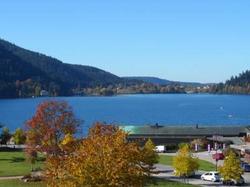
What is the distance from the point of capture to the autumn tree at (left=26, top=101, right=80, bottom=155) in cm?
5991

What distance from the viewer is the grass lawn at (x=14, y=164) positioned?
5916 cm

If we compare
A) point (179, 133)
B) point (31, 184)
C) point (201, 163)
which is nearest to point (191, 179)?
point (201, 163)

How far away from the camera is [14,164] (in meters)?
67.6

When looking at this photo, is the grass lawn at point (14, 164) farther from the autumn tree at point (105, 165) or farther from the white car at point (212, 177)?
the autumn tree at point (105, 165)

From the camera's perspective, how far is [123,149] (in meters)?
28.1

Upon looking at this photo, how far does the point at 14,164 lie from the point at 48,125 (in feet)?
32.2

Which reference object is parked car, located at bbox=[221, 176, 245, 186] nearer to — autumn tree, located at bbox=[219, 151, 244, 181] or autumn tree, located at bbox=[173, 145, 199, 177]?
autumn tree, located at bbox=[219, 151, 244, 181]

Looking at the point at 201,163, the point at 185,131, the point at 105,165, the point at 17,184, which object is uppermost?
the point at 105,165

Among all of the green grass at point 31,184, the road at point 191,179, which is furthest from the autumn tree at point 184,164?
the green grass at point 31,184

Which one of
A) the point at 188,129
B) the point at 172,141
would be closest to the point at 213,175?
the point at 172,141

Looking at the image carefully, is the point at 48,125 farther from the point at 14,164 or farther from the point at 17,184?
the point at 17,184

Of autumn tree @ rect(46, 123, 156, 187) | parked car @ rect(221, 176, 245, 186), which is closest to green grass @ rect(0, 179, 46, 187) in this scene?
parked car @ rect(221, 176, 245, 186)

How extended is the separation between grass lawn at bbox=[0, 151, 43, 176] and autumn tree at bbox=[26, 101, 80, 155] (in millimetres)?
2823

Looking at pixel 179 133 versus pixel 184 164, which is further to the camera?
pixel 179 133
